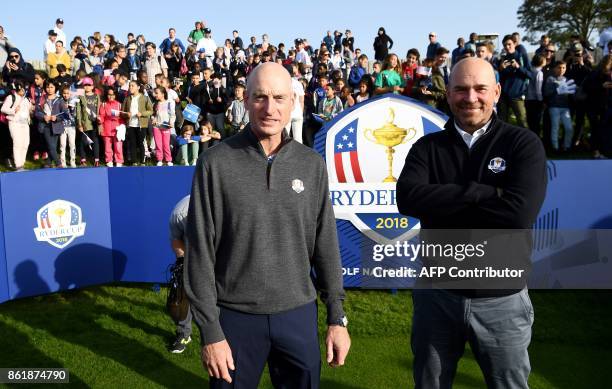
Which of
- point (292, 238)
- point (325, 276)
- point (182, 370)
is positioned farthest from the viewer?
point (182, 370)

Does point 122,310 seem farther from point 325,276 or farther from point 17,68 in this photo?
point 17,68

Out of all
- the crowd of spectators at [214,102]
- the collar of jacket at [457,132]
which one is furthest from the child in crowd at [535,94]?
the collar of jacket at [457,132]

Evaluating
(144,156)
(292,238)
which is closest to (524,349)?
(292,238)

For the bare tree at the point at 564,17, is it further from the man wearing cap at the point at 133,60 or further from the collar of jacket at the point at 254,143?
the collar of jacket at the point at 254,143

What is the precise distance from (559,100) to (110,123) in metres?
9.82

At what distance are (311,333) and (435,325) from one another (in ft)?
2.01

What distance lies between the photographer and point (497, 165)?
269 centimetres

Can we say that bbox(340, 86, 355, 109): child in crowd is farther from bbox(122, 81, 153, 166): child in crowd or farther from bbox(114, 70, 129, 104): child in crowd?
bbox(114, 70, 129, 104): child in crowd

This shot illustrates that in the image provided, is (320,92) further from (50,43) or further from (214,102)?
(50,43)

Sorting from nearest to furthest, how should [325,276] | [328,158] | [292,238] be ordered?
[292,238] < [325,276] < [328,158]

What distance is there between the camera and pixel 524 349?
2.67 m

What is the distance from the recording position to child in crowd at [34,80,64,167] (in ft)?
40.9

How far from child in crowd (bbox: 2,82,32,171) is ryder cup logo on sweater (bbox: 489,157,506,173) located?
11926 mm

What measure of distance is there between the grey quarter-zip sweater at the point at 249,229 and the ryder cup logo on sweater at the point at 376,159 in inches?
142
